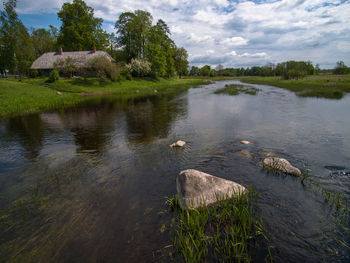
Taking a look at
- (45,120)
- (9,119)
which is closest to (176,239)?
(45,120)

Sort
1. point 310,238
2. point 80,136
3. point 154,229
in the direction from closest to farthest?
point 310,238, point 154,229, point 80,136

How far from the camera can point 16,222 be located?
20.9 ft

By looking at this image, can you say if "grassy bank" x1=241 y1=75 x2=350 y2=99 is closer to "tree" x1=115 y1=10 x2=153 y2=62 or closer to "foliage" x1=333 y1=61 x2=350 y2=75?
"foliage" x1=333 y1=61 x2=350 y2=75

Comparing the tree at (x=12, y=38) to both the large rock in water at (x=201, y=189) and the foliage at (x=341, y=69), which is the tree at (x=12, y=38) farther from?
the foliage at (x=341, y=69)

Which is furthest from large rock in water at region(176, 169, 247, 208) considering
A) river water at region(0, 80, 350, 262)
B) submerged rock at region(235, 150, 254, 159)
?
submerged rock at region(235, 150, 254, 159)

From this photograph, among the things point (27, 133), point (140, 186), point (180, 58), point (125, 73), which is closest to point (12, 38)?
point (125, 73)

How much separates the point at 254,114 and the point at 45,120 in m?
25.2

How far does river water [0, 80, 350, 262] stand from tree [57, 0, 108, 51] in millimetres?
67483

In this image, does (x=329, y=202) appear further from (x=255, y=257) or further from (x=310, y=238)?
(x=255, y=257)

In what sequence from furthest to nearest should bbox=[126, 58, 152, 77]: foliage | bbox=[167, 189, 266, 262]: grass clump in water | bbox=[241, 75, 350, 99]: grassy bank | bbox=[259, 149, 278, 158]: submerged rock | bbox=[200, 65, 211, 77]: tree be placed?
bbox=[200, 65, 211, 77]: tree
bbox=[126, 58, 152, 77]: foliage
bbox=[241, 75, 350, 99]: grassy bank
bbox=[259, 149, 278, 158]: submerged rock
bbox=[167, 189, 266, 262]: grass clump in water

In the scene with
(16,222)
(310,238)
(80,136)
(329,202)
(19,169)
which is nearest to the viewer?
(310,238)

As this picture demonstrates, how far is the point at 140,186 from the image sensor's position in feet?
27.4

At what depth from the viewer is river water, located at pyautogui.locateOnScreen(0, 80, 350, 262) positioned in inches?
213

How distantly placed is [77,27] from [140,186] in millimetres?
82279
